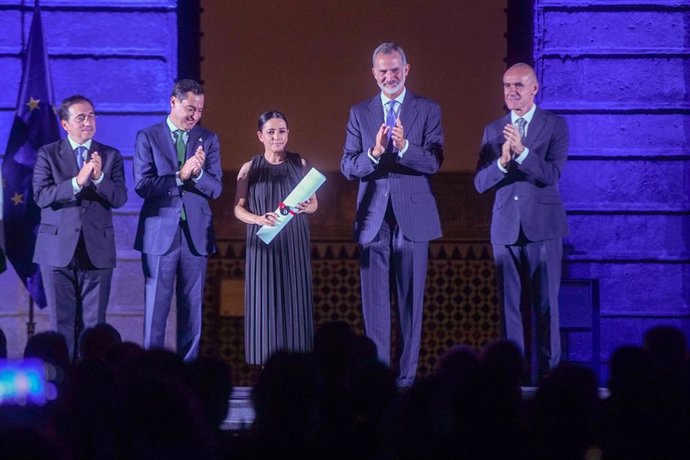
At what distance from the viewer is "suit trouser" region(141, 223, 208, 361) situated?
5.42 metres

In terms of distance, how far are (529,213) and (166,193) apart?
6.11 feet

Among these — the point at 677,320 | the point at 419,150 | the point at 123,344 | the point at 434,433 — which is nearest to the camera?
the point at 434,433

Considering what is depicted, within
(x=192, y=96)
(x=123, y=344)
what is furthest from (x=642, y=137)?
(x=123, y=344)

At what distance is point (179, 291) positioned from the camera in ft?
18.0

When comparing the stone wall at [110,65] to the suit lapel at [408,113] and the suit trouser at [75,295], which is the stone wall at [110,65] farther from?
the suit lapel at [408,113]

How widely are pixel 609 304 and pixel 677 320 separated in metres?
0.42

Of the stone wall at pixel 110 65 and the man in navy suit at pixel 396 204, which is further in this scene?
the stone wall at pixel 110 65

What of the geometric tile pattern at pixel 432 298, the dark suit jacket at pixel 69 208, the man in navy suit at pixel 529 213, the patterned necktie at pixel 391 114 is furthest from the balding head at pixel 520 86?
the geometric tile pattern at pixel 432 298

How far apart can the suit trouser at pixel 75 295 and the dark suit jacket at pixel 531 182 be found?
6.79ft

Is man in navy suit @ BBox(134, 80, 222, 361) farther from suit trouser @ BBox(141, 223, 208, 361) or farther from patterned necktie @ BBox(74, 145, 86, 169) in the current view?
patterned necktie @ BBox(74, 145, 86, 169)

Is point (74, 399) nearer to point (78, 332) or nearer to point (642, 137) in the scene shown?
point (78, 332)

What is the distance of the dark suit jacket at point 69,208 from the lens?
5441mm

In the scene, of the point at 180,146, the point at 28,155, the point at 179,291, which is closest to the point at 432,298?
the point at 179,291

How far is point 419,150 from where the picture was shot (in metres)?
5.12
